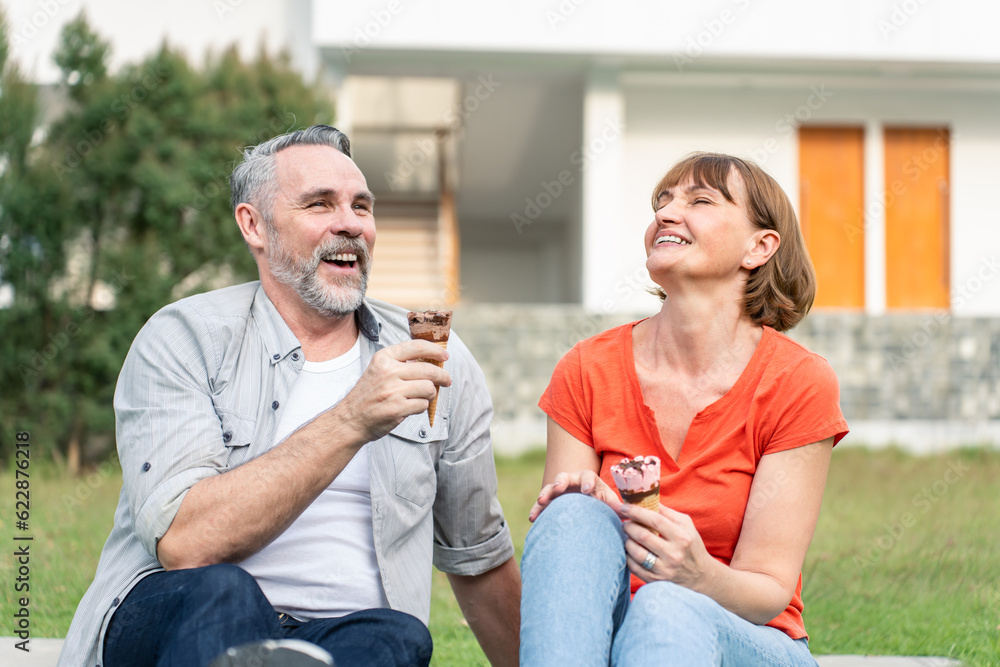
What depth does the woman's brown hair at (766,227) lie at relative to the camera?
2.51 meters

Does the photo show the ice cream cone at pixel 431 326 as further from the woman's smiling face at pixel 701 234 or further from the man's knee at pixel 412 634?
the woman's smiling face at pixel 701 234

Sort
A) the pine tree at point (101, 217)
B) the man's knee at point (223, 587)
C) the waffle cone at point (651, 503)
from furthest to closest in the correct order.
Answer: the pine tree at point (101, 217), the waffle cone at point (651, 503), the man's knee at point (223, 587)

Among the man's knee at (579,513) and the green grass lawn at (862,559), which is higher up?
the man's knee at (579,513)

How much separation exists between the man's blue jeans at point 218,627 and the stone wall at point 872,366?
252 inches

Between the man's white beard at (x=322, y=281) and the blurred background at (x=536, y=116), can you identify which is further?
the blurred background at (x=536, y=116)

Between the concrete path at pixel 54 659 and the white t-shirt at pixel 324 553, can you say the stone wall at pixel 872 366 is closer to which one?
the concrete path at pixel 54 659

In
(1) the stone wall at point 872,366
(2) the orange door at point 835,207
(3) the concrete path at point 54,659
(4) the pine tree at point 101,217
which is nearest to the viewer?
(3) the concrete path at point 54,659

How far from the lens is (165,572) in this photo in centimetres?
211

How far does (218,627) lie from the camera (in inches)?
73.4

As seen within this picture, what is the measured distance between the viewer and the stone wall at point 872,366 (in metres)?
8.63

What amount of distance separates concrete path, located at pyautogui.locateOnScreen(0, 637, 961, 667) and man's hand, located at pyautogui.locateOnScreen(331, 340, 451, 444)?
147 cm

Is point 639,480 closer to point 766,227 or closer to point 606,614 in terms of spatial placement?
point 606,614

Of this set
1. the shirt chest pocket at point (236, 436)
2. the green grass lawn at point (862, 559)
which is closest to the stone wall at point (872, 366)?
the green grass lawn at point (862, 559)

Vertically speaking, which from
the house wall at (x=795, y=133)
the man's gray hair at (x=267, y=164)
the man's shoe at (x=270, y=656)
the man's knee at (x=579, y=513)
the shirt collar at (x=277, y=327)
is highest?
the house wall at (x=795, y=133)
